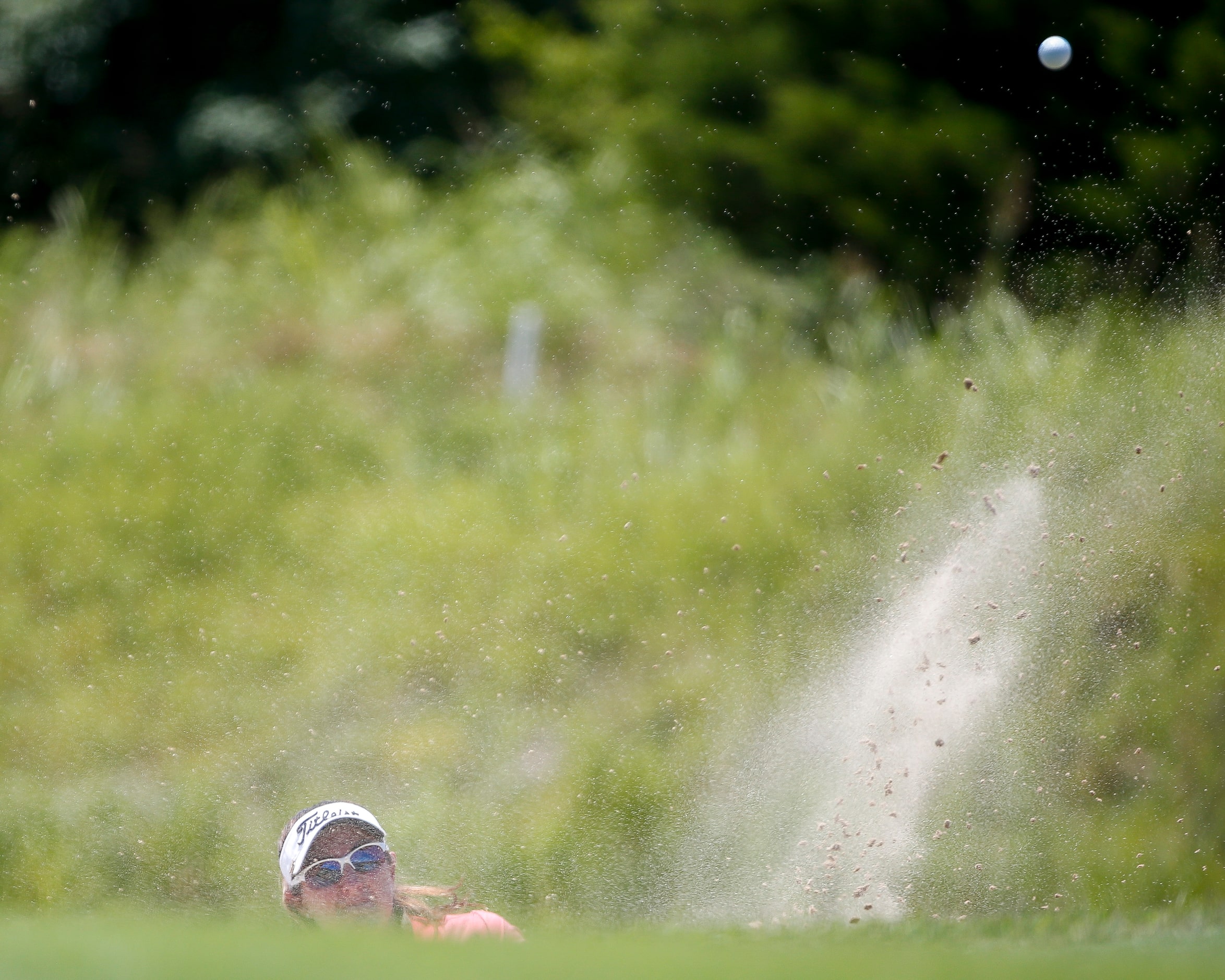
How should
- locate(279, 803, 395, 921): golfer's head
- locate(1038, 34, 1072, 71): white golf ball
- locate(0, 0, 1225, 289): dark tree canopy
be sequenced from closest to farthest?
locate(279, 803, 395, 921): golfer's head → locate(1038, 34, 1072, 71): white golf ball → locate(0, 0, 1225, 289): dark tree canopy

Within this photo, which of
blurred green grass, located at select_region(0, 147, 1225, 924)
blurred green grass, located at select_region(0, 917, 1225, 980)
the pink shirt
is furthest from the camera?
blurred green grass, located at select_region(0, 147, 1225, 924)

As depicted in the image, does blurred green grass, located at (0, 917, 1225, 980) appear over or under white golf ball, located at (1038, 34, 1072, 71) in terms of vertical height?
under

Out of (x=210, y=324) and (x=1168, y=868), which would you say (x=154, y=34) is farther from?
(x=1168, y=868)

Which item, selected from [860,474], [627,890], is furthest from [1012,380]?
[627,890]

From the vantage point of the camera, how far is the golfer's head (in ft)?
16.2

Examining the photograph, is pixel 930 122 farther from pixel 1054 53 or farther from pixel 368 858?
pixel 368 858

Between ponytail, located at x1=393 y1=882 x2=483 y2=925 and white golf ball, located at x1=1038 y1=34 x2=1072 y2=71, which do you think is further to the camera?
white golf ball, located at x1=1038 y1=34 x2=1072 y2=71

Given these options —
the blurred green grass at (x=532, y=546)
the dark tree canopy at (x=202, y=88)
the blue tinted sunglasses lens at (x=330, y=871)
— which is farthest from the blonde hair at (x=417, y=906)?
the dark tree canopy at (x=202, y=88)

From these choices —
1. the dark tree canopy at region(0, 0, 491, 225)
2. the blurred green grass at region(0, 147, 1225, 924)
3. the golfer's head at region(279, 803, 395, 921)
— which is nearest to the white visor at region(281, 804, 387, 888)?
the golfer's head at region(279, 803, 395, 921)

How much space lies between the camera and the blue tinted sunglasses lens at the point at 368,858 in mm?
4977

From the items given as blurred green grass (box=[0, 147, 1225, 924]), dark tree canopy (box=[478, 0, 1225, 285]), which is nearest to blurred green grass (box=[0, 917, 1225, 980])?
blurred green grass (box=[0, 147, 1225, 924])

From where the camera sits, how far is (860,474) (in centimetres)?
977

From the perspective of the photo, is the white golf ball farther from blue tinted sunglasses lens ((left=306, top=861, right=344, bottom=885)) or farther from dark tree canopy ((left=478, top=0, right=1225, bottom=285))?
blue tinted sunglasses lens ((left=306, top=861, right=344, bottom=885))

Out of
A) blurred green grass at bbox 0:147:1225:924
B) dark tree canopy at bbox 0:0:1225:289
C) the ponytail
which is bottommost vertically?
the ponytail
